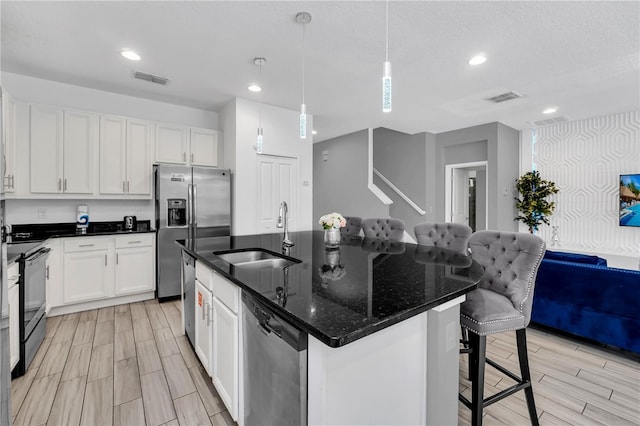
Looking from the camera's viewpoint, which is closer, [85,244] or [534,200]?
[85,244]

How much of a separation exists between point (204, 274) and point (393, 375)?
4.48ft

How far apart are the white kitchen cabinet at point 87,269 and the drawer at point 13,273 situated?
53.1 inches

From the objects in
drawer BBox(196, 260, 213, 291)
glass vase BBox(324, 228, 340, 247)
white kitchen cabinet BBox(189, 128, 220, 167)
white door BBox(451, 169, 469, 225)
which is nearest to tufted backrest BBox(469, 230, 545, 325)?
glass vase BBox(324, 228, 340, 247)

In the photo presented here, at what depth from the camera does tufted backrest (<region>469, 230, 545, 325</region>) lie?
1.62m

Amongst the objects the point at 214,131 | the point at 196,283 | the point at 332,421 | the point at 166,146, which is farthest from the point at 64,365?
the point at 214,131

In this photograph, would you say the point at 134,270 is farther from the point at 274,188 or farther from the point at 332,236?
the point at 332,236

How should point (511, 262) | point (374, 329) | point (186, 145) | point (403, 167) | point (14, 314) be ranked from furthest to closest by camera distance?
point (403, 167)
point (186, 145)
point (14, 314)
point (511, 262)
point (374, 329)

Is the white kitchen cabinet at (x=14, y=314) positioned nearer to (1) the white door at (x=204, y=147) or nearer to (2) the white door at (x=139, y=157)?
(2) the white door at (x=139, y=157)

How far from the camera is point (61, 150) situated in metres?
3.47

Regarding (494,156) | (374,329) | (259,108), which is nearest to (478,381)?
(374,329)

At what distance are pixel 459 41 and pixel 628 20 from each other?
1.24 m

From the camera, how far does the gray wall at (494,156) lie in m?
5.36

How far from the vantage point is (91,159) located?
363 cm

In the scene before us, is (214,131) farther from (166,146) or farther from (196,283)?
(196,283)
